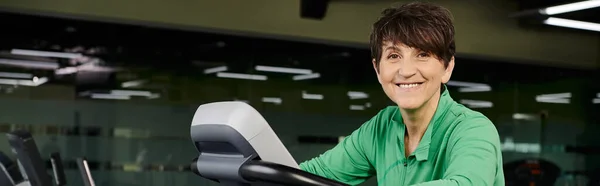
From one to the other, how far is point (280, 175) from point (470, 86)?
7.91 metres

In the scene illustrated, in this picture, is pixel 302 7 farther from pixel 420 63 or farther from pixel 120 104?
pixel 420 63

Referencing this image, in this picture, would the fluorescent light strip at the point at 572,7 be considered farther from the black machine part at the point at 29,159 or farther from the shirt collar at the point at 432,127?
the shirt collar at the point at 432,127

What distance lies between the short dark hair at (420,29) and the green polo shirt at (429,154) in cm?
13

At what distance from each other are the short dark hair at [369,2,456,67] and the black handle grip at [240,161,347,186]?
33 centimetres

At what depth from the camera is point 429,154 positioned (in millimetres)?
1470

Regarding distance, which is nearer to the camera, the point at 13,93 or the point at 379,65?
the point at 379,65

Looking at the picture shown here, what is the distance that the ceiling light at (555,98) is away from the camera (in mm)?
9227

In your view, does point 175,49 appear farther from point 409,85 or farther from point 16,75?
point 409,85

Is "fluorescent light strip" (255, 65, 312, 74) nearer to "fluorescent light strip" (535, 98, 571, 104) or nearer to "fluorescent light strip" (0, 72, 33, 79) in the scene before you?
"fluorescent light strip" (0, 72, 33, 79)

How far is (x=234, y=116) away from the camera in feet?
3.84

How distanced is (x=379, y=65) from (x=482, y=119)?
22cm

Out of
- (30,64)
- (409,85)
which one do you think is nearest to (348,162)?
(409,85)

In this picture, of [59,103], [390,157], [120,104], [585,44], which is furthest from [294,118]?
[390,157]

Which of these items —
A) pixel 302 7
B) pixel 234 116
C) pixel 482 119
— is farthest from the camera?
pixel 302 7
